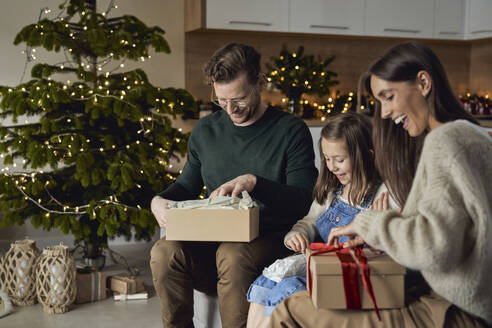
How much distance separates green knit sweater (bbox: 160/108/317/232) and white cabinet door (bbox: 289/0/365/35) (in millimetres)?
2300

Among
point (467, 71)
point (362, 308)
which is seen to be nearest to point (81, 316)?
point (362, 308)

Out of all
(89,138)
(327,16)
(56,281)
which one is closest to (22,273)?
(56,281)

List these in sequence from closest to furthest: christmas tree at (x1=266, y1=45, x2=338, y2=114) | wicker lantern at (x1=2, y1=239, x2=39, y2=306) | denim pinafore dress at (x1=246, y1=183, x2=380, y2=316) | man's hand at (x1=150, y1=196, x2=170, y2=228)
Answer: denim pinafore dress at (x1=246, y1=183, x2=380, y2=316) < man's hand at (x1=150, y1=196, x2=170, y2=228) < wicker lantern at (x1=2, y1=239, x2=39, y2=306) < christmas tree at (x1=266, y1=45, x2=338, y2=114)

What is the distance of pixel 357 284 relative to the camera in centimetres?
127

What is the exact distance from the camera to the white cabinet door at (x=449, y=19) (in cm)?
463

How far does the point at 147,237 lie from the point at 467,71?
3273mm

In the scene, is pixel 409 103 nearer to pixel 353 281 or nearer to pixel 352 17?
pixel 353 281

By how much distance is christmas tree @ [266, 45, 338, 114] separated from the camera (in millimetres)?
4230

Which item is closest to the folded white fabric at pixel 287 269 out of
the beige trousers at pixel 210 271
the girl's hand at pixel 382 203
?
the beige trousers at pixel 210 271

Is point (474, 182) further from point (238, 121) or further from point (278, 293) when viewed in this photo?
point (238, 121)

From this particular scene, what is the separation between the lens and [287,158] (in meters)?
2.05

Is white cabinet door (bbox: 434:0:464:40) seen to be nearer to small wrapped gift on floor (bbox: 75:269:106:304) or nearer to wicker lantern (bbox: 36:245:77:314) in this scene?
small wrapped gift on floor (bbox: 75:269:106:304)

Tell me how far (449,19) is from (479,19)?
227 mm

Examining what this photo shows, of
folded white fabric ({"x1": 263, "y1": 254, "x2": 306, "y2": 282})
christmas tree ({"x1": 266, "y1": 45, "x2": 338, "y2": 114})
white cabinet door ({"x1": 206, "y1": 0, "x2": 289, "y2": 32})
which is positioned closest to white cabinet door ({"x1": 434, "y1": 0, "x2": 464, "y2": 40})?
christmas tree ({"x1": 266, "y1": 45, "x2": 338, "y2": 114})
